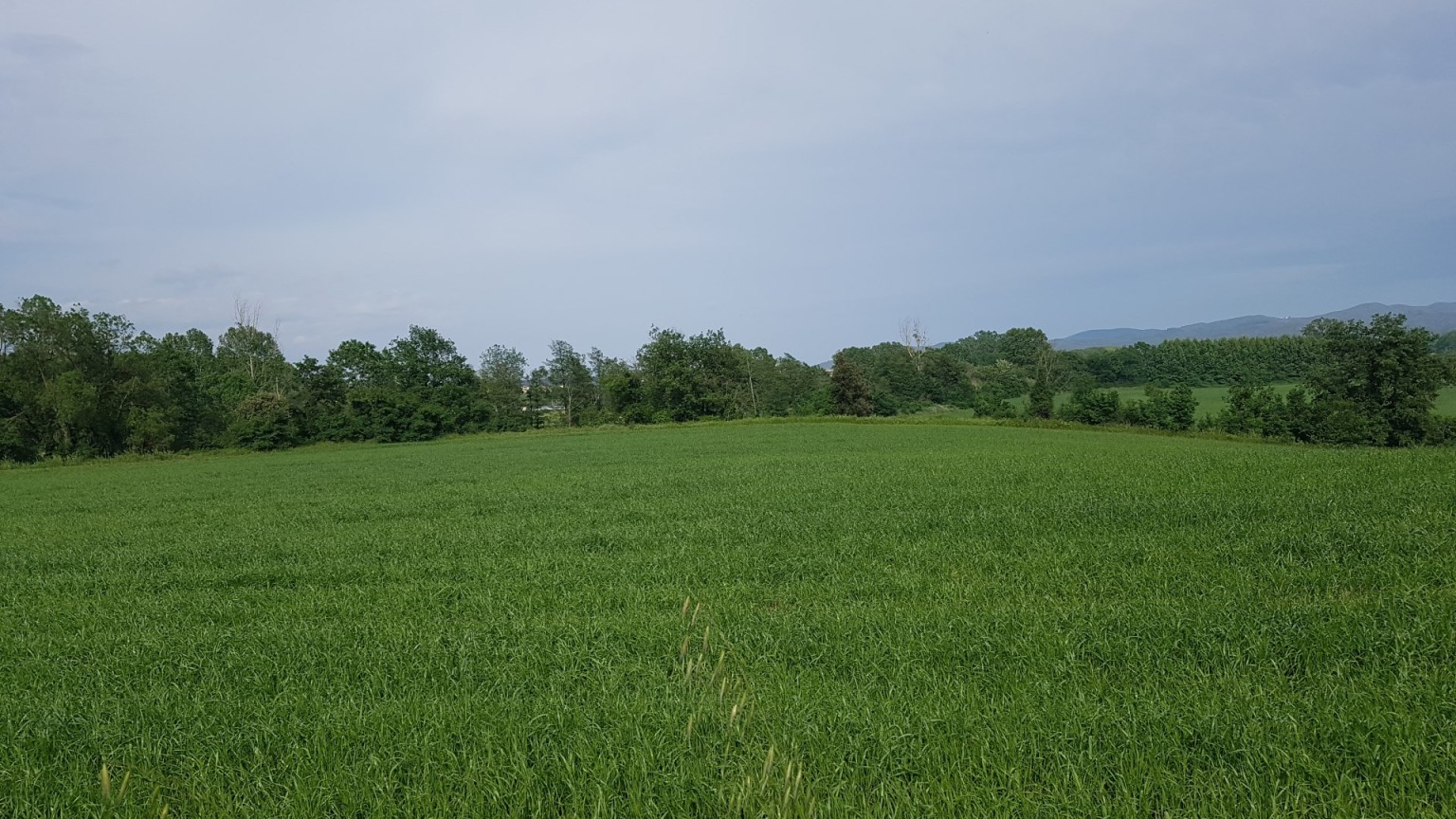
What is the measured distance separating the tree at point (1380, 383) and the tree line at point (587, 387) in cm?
11

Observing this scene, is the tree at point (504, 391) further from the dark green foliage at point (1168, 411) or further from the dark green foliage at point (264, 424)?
the dark green foliage at point (1168, 411)

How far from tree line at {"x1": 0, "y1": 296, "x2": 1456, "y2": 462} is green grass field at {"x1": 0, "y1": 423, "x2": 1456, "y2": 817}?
184 feet

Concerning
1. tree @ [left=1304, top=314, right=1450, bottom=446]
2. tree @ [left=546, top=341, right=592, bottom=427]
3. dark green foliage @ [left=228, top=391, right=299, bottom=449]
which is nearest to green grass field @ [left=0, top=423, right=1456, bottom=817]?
tree @ [left=1304, top=314, right=1450, bottom=446]

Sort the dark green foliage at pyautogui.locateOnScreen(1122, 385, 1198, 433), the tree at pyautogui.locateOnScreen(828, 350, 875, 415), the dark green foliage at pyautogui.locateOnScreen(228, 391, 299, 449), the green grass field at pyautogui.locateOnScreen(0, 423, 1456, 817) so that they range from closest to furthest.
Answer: the green grass field at pyautogui.locateOnScreen(0, 423, 1456, 817) → the dark green foliage at pyautogui.locateOnScreen(228, 391, 299, 449) → the dark green foliage at pyautogui.locateOnScreen(1122, 385, 1198, 433) → the tree at pyautogui.locateOnScreen(828, 350, 875, 415)

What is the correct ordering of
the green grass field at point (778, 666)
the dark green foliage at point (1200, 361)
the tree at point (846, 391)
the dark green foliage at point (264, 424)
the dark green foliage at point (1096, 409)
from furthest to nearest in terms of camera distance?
the dark green foliage at point (1200, 361) → the tree at point (846, 391) → the dark green foliage at point (1096, 409) → the dark green foliage at point (264, 424) → the green grass field at point (778, 666)

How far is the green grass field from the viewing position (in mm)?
3208

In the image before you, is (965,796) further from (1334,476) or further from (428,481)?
(428,481)

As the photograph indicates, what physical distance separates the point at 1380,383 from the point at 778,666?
67775 mm

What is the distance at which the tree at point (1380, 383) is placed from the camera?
50.2 metres

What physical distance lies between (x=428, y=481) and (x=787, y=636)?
64.2 ft

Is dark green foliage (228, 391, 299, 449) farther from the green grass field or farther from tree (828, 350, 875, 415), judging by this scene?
the green grass field

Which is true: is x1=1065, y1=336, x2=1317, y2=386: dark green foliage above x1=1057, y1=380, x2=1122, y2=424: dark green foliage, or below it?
above

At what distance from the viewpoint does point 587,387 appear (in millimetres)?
100562

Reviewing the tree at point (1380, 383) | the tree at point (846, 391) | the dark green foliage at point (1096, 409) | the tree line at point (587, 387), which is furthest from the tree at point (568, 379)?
the tree at point (1380, 383)
